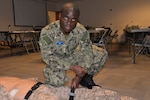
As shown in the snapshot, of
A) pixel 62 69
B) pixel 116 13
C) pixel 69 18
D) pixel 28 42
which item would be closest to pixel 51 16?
pixel 116 13

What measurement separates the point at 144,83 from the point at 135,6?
7352 millimetres

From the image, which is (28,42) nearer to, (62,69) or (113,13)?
(113,13)

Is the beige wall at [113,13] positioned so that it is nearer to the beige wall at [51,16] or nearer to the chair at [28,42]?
the beige wall at [51,16]

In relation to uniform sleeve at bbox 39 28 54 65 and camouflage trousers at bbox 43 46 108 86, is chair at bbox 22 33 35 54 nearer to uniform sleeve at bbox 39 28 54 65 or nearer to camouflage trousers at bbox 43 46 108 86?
camouflage trousers at bbox 43 46 108 86

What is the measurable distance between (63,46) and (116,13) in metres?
8.38

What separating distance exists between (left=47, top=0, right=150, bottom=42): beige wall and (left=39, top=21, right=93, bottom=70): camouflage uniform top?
315 inches

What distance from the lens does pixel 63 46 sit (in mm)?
1561

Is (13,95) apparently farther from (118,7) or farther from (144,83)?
(118,7)

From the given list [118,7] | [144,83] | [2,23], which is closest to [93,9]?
[118,7]

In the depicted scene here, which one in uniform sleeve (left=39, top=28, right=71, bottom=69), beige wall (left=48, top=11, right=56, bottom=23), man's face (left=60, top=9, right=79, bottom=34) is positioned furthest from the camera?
beige wall (left=48, top=11, right=56, bottom=23)

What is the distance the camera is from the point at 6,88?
1136 mm

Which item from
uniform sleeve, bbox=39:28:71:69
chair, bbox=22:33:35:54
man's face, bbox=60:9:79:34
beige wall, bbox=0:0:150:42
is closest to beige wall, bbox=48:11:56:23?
beige wall, bbox=0:0:150:42

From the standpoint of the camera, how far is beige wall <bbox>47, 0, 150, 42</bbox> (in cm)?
880

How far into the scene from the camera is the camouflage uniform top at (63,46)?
1.48 metres
